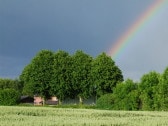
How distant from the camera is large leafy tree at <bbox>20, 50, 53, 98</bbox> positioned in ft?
402

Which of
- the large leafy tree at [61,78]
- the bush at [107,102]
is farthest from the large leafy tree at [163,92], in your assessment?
the large leafy tree at [61,78]

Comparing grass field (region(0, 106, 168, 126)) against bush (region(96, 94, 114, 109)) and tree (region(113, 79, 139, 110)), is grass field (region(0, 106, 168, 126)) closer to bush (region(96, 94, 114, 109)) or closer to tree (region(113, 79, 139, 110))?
tree (region(113, 79, 139, 110))

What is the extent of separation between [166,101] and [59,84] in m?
47.9

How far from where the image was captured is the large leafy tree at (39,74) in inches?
4823

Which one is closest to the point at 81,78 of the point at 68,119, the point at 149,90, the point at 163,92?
the point at 149,90

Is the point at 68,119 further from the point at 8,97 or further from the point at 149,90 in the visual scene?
the point at 8,97

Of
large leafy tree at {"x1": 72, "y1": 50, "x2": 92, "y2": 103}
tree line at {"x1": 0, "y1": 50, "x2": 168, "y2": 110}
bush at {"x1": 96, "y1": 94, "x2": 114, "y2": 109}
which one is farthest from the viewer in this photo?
large leafy tree at {"x1": 72, "y1": 50, "x2": 92, "y2": 103}

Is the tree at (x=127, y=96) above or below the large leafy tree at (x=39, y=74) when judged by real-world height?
below

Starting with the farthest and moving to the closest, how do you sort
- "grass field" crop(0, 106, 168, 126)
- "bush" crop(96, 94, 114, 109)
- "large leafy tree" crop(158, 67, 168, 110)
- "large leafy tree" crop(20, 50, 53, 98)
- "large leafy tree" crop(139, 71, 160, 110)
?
1. "large leafy tree" crop(20, 50, 53, 98)
2. "bush" crop(96, 94, 114, 109)
3. "large leafy tree" crop(139, 71, 160, 110)
4. "large leafy tree" crop(158, 67, 168, 110)
5. "grass field" crop(0, 106, 168, 126)

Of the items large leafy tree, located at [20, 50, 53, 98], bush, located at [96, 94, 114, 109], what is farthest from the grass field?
large leafy tree, located at [20, 50, 53, 98]

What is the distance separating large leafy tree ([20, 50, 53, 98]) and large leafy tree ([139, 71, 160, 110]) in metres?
43.2

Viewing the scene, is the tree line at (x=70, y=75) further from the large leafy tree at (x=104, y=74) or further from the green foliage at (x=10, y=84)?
the green foliage at (x=10, y=84)

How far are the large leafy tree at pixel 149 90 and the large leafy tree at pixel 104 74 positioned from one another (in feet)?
104

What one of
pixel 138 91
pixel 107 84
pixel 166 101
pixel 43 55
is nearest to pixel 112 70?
pixel 107 84
